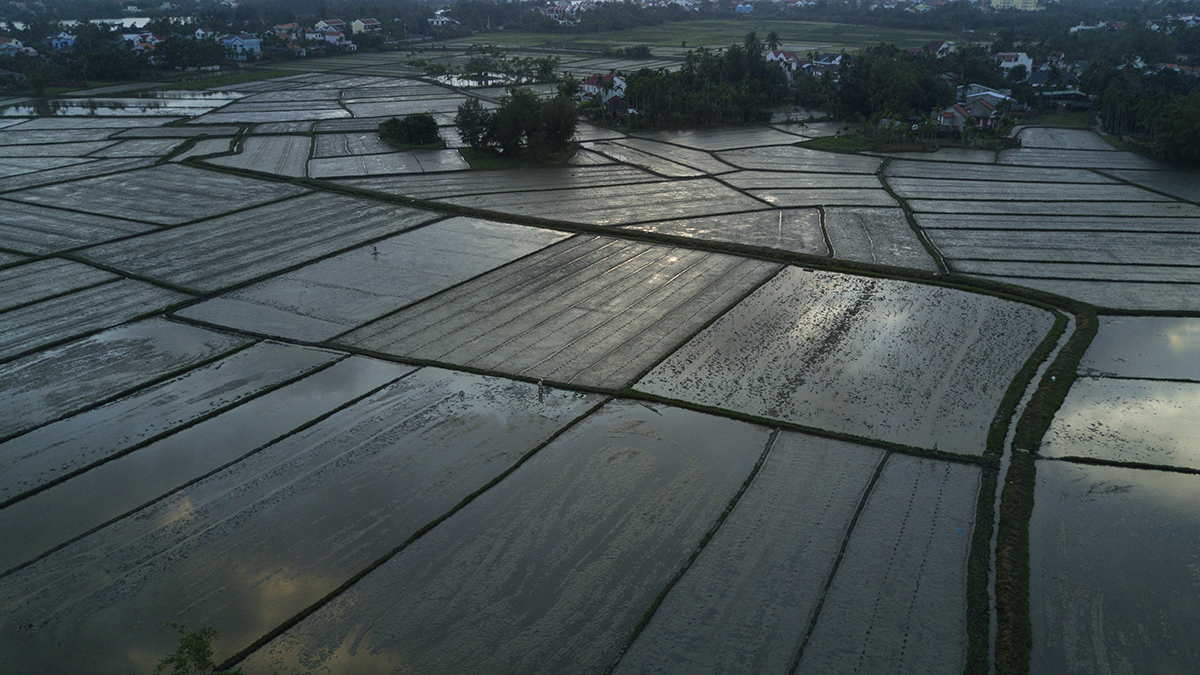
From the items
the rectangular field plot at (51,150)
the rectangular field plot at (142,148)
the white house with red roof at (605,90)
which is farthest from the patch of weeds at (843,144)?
the rectangular field plot at (51,150)

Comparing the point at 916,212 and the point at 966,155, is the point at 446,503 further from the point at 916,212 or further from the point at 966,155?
the point at 966,155

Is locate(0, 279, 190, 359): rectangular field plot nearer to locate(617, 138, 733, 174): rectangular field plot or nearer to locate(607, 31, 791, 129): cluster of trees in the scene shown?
locate(617, 138, 733, 174): rectangular field plot

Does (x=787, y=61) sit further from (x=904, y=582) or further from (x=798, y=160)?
(x=904, y=582)

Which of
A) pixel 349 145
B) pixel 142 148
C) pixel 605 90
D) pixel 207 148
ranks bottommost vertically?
pixel 349 145

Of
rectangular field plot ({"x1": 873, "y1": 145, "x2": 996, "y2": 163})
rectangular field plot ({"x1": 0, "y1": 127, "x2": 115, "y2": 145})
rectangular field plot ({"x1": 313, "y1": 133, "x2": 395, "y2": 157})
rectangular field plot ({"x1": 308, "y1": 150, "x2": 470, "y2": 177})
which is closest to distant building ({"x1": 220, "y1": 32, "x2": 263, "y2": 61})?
rectangular field plot ({"x1": 0, "y1": 127, "x2": 115, "y2": 145})

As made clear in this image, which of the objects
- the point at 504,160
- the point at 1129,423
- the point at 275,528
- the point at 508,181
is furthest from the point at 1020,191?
the point at 275,528

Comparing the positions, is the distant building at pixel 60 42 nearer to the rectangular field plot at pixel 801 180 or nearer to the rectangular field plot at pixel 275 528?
the rectangular field plot at pixel 801 180
